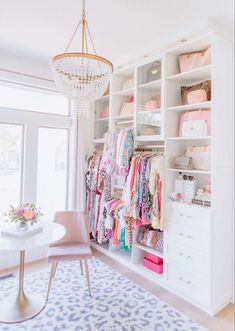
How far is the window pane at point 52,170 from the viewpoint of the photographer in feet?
11.3

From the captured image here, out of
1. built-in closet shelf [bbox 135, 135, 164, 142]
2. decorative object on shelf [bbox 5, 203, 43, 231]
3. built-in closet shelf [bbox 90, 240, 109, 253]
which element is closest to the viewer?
decorative object on shelf [bbox 5, 203, 43, 231]

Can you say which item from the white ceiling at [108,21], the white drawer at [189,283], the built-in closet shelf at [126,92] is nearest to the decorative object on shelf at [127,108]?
the built-in closet shelf at [126,92]

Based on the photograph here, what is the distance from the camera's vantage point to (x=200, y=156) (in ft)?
8.43

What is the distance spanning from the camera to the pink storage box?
2.78 metres

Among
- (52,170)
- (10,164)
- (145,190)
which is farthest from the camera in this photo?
(52,170)

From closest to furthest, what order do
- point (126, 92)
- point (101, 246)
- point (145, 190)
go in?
point (145, 190)
point (126, 92)
point (101, 246)

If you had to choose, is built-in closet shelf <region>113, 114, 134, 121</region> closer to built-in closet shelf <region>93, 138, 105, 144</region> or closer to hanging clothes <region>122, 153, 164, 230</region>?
built-in closet shelf <region>93, 138, 105, 144</region>

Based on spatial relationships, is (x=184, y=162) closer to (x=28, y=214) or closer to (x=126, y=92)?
(x=126, y=92)

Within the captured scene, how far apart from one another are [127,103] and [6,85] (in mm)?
1617

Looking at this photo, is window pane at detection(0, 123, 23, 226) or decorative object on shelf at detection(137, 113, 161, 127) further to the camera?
window pane at detection(0, 123, 23, 226)

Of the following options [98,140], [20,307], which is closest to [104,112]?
[98,140]

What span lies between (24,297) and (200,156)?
2.25 metres

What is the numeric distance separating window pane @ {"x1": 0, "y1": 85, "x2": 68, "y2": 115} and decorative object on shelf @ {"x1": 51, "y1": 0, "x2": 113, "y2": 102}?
1.67 m

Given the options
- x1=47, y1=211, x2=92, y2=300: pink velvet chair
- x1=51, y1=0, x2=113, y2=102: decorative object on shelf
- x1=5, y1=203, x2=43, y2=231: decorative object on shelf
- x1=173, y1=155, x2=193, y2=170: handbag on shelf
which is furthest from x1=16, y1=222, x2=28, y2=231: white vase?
x1=173, y1=155, x2=193, y2=170: handbag on shelf
